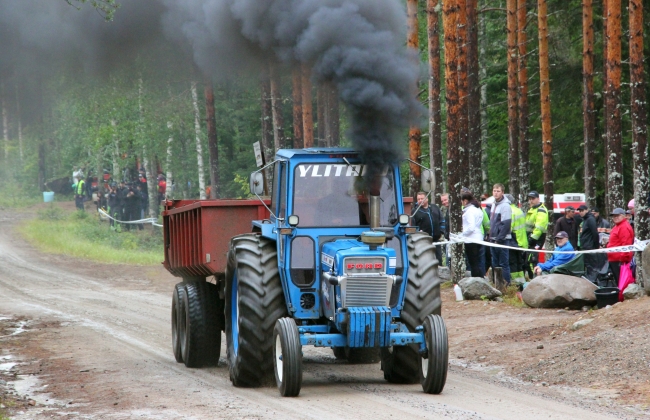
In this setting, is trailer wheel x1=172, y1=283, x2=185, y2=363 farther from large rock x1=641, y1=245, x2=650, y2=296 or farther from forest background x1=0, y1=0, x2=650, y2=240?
large rock x1=641, y1=245, x2=650, y2=296

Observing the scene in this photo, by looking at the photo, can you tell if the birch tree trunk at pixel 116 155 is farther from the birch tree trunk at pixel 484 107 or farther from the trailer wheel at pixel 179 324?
the trailer wheel at pixel 179 324

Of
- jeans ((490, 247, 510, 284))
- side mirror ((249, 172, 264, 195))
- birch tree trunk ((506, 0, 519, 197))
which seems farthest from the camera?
birch tree trunk ((506, 0, 519, 197))

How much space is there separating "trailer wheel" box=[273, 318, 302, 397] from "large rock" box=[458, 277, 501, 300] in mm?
8544

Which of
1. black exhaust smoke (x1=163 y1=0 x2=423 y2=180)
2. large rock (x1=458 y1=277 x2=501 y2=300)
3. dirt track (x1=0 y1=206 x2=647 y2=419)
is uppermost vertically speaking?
black exhaust smoke (x1=163 y1=0 x2=423 y2=180)

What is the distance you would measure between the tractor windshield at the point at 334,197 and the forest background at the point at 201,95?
389 millimetres

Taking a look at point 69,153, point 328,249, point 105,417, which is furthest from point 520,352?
point 69,153

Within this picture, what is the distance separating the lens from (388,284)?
948 centimetres

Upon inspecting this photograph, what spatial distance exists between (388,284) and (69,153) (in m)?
45.2

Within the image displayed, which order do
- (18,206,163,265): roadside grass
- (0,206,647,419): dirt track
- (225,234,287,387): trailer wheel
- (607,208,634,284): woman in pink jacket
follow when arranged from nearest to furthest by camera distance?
(0,206,647,419): dirt track → (225,234,287,387): trailer wheel → (607,208,634,284): woman in pink jacket → (18,206,163,265): roadside grass

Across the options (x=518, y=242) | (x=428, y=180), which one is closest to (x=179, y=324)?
(x=428, y=180)

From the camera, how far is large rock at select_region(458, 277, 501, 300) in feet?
57.2

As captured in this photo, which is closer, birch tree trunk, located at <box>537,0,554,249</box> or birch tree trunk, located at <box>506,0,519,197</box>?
birch tree trunk, located at <box>537,0,554,249</box>

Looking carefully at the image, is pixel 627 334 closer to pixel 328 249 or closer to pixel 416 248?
pixel 416 248

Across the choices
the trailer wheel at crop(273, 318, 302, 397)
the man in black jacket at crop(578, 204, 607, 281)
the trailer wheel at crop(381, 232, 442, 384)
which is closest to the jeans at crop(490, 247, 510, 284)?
the man in black jacket at crop(578, 204, 607, 281)
